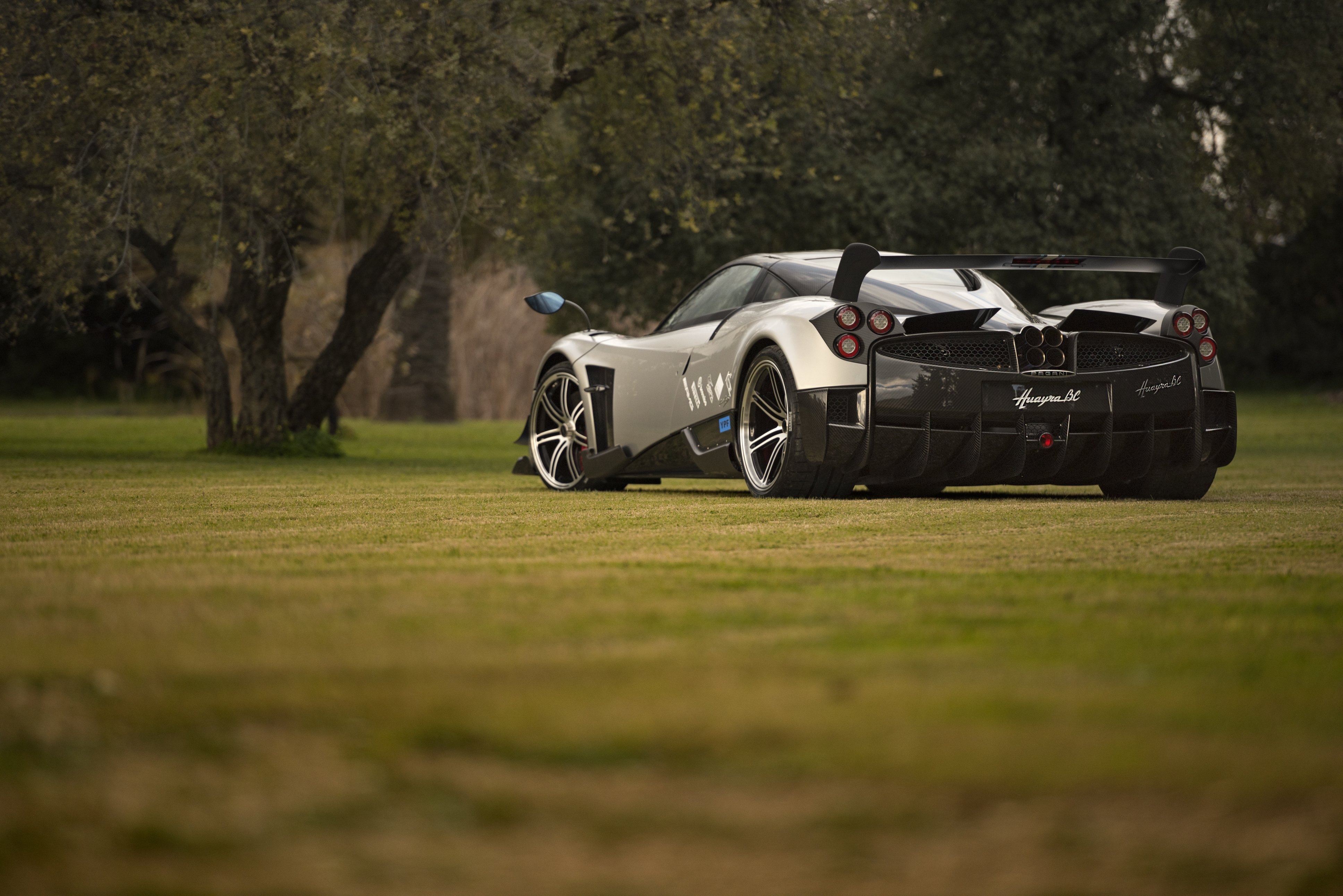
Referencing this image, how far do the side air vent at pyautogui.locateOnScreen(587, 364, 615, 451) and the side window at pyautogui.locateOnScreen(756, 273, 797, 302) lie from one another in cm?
119

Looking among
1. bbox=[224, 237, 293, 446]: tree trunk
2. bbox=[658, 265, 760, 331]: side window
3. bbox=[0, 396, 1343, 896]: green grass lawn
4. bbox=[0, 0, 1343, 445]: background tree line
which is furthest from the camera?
bbox=[224, 237, 293, 446]: tree trunk

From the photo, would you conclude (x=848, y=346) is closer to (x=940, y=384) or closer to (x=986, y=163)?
(x=940, y=384)

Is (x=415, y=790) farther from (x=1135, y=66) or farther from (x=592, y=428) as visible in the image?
(x=1135, y=66)

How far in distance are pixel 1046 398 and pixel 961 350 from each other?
44 centimetres

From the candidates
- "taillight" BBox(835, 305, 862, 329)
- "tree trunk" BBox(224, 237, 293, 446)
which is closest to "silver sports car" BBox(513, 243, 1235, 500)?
"taillight" BBox(835, 305, 862, 329)

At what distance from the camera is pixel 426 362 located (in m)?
28.5

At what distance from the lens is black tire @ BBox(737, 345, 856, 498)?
790 centimetres

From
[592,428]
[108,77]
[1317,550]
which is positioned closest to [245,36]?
[108,77]

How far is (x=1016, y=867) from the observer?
1.96 m

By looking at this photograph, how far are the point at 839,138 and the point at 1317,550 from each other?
14.0 metres

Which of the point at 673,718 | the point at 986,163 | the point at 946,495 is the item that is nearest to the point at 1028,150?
the point at 986,163

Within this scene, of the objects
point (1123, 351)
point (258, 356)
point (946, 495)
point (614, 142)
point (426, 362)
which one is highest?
point (614, 142)

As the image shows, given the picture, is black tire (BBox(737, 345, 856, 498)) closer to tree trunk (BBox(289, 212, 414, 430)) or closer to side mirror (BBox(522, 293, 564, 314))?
side mirror (BBox(522, 293, 564, 314))

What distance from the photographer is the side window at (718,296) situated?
9.03 m
